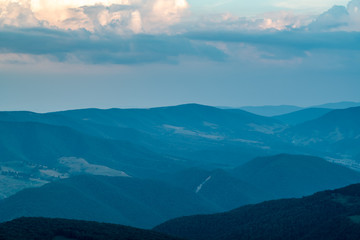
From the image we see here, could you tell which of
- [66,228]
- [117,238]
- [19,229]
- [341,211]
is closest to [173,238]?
[117,238]

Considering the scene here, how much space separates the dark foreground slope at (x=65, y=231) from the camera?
491 feet

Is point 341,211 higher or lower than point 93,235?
higher

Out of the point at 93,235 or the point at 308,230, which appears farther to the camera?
the point at 308,230

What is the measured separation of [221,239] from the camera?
195 meters

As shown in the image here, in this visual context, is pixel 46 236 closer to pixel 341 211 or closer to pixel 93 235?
pixel 93 235

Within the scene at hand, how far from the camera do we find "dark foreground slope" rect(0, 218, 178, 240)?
14962cm

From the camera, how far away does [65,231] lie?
512 feet

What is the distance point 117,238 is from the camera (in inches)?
6029

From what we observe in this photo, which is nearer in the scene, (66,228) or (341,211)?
(66,228)

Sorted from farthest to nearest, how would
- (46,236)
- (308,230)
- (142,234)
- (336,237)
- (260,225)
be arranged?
(260,225)
(308,230)
(336,237)
(142,234)
(46,236)

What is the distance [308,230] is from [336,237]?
13976 mm

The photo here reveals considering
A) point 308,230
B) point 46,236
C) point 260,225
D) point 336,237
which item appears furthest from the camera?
point 260,225

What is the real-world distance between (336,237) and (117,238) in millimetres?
68402

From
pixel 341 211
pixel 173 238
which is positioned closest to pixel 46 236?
pixel 173 238
